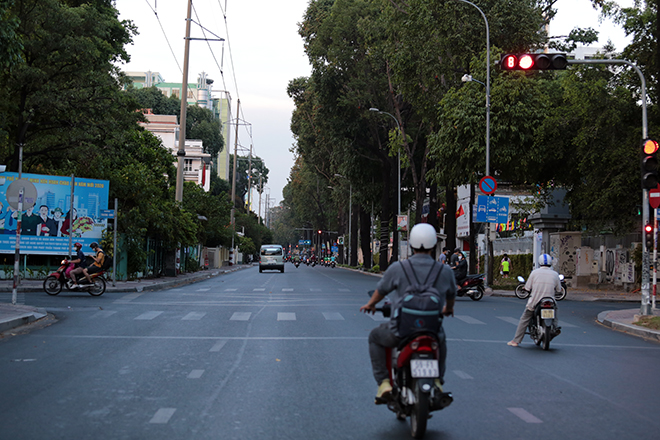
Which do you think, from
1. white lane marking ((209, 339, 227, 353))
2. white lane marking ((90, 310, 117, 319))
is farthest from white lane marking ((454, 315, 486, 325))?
white lane marking ((90, 310, 117, 319))

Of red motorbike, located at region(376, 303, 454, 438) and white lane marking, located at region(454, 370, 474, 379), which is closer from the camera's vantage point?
red motorbike, located at region(376, 303, 454, 438)

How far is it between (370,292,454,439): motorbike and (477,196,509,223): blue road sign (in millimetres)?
25395

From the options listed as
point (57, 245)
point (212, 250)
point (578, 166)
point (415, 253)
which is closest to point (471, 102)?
point (578, 166)

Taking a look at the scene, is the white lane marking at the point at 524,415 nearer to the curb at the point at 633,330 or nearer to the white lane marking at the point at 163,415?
the white lane marking at the point at 163,415

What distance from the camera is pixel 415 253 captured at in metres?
6.70

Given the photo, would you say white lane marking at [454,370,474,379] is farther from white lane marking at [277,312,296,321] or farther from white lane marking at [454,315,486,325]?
white lane marking at [277,312,296,321]

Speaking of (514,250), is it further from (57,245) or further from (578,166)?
(57,245)

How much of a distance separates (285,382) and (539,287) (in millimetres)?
5530

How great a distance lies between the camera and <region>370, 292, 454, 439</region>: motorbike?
5988 mm

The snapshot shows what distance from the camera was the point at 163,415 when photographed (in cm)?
696

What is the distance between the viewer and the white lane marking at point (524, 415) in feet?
22.9

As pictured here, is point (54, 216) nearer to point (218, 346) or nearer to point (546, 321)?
point (218, 346)

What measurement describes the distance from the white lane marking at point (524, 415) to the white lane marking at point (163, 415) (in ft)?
10.8

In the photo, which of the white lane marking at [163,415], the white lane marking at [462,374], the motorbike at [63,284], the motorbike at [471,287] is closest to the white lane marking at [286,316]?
the white lane marking at [462,374]
